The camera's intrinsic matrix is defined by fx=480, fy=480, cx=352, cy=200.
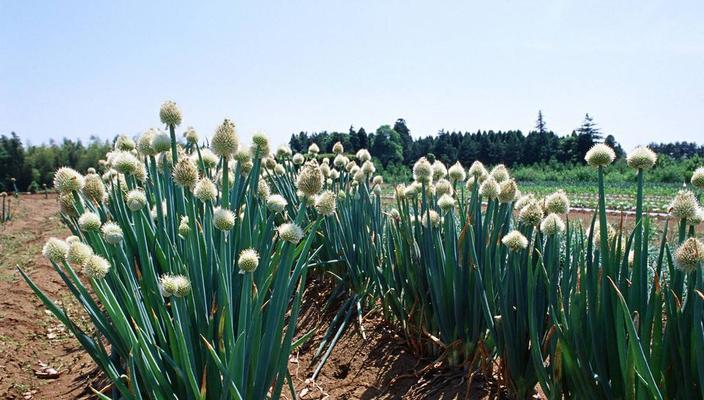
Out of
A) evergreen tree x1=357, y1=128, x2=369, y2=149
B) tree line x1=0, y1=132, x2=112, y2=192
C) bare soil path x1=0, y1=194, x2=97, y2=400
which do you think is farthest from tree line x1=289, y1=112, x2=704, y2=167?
bare soil path x1=0, y1=194, x2=97, y2=400

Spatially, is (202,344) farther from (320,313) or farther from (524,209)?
(320,313)

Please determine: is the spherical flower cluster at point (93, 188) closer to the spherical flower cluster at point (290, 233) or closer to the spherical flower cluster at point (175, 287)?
the spherical flower cluster at point (175, 287)

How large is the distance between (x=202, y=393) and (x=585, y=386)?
116cm

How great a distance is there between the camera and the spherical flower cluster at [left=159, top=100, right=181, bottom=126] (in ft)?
5.89

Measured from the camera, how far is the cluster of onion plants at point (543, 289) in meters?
1.36

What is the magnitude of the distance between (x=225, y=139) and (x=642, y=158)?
1366 millimetres

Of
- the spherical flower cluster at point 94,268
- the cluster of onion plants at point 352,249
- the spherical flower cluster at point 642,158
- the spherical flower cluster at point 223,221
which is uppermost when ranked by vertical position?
the spherical flower cluster at point 642,158

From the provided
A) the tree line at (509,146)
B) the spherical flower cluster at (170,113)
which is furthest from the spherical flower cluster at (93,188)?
the tree line at (509,146)

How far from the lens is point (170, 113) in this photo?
181 centimetres

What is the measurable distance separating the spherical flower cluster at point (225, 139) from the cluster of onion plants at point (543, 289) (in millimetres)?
991

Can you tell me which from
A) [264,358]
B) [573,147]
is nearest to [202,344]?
[264,358]

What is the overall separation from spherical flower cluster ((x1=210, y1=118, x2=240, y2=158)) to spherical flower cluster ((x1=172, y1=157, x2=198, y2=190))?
10 cm

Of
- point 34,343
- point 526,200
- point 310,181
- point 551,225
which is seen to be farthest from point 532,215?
point 34,343

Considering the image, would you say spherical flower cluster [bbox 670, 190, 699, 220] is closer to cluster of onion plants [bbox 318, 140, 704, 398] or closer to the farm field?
cluster of onion plants [bbox 318, 140, 704, 398]
